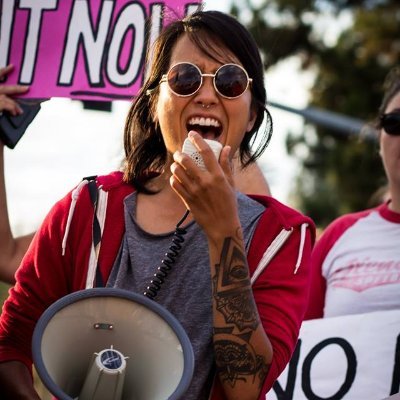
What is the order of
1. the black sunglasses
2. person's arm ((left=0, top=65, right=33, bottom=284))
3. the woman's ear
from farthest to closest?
the black sunglasses < person's arm ((left=0, top=65, right=33, bottom=284)) < the woman's ear

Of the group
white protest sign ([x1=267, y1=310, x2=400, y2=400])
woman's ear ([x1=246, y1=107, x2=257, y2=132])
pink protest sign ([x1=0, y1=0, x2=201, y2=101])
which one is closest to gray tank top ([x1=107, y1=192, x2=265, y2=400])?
woman's ear ([x1=246, y1=107, x2=257, y2=132])

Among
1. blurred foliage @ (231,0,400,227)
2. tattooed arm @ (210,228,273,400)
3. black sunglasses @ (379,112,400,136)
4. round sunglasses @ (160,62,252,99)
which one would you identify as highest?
round sunglasses @ (160,62,252,99)

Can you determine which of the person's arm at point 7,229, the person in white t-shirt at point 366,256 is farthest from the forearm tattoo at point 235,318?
the person in white t-shirt at point 366,256

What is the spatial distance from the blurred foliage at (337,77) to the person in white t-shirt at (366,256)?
57.6 feet

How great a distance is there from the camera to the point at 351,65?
24.3m

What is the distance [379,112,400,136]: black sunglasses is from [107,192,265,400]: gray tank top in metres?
1.52

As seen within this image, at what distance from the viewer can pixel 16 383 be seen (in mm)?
2564

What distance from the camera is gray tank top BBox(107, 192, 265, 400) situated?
2.52 m

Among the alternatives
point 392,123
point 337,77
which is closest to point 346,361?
point 392,123

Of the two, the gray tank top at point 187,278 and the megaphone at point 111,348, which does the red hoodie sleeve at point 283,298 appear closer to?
the gray tank top at point 187,278

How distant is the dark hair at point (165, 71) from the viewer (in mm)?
2689

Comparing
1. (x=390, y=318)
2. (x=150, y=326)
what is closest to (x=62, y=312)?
(x=150, y=326)

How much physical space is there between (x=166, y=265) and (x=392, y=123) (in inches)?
69.7

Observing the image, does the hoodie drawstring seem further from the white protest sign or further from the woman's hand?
the white protest sign
